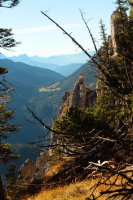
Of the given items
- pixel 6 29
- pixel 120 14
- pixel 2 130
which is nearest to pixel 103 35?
pixel 120 14

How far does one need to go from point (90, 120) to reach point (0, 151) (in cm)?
812

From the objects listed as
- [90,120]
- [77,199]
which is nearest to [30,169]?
[90,120]

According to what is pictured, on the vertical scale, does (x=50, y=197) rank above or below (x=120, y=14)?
below

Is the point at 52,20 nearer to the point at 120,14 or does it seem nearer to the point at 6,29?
the point at 6,29

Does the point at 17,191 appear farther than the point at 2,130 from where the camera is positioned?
Yes

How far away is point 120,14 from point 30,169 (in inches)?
1641

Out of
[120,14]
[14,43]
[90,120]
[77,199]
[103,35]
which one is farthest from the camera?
[103,35]

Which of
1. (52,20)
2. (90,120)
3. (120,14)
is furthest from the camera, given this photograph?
(120,14)

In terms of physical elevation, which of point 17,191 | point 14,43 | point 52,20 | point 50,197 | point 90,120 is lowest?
point 17,191

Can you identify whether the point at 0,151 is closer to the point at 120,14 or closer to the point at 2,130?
the point at 2,130

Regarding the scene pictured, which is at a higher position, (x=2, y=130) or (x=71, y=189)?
(x=2, y=130)

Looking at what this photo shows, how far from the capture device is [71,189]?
22.0 feet

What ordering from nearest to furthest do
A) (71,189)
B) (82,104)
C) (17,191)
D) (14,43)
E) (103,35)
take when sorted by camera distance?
(71,189) < (14,43) < (17,191) < (103,35) < (82,104)

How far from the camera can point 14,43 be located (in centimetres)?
1176
